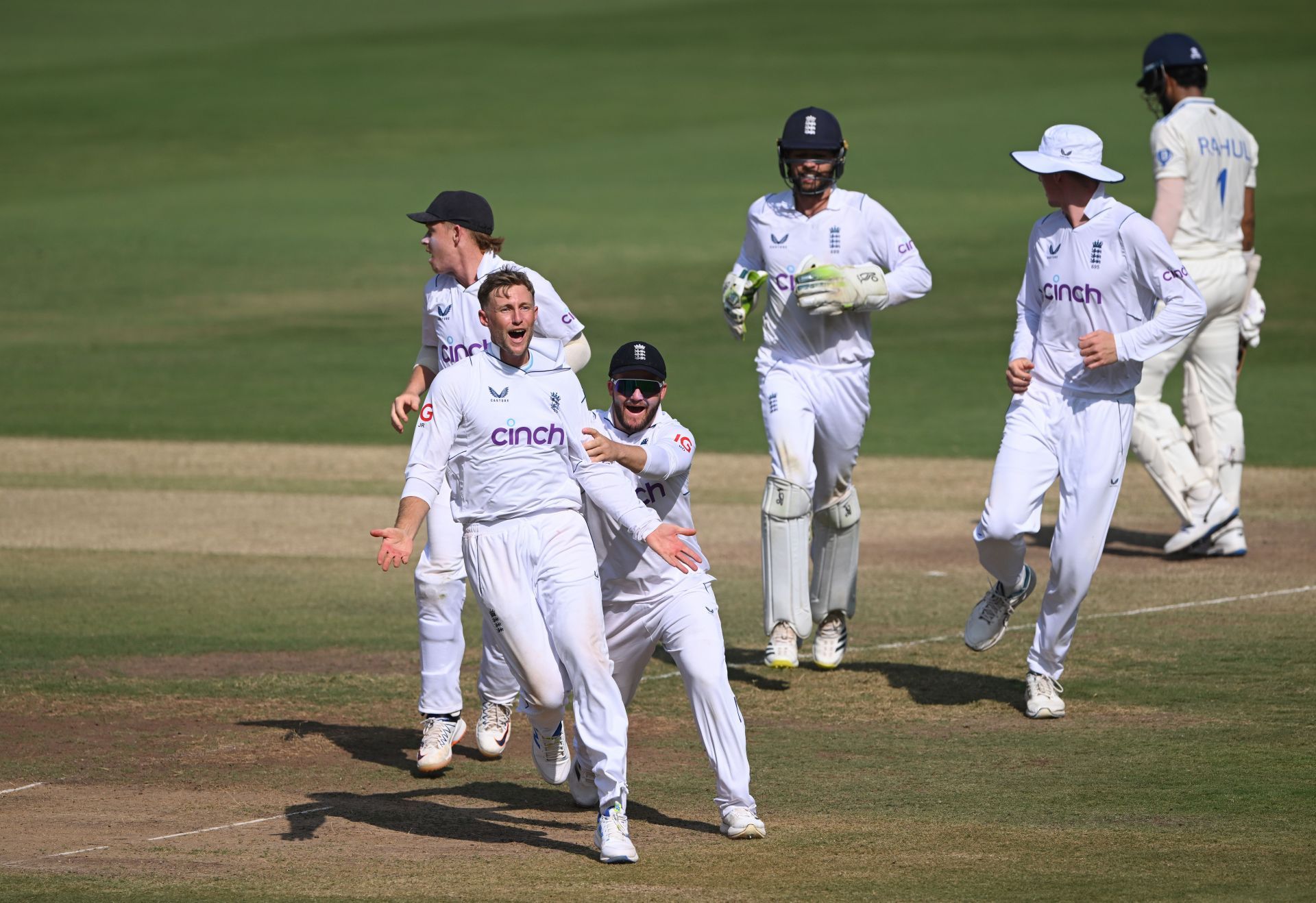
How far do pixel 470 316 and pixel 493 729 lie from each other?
6.15 feet

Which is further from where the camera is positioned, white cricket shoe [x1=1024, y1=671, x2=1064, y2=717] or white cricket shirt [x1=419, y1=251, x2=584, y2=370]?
white cricket shoe [x1=1024, y1=671, x2=1064, y2=717]

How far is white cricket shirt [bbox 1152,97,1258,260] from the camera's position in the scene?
13.0 metres

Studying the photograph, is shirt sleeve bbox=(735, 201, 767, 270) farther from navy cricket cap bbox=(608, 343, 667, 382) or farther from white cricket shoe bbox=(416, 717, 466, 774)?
white cricket shoe bbox=(416, 717, 466, 774)

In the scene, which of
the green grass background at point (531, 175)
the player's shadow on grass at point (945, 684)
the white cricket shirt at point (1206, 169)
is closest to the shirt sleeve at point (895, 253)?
the player's shadow on grass at point (945, 684)

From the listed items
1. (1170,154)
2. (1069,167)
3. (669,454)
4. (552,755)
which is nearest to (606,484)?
(669,454)

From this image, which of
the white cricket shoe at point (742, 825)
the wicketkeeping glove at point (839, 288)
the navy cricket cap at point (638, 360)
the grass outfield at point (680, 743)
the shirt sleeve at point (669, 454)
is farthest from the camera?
the wicketkeeping glove at point (839, 288)

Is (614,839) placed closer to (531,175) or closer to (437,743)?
(437,743)

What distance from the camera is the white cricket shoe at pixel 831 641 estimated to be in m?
10.5

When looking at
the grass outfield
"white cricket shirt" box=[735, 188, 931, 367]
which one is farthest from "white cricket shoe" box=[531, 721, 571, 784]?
"white cricket shirt" box=[735, 188, 931, 367]

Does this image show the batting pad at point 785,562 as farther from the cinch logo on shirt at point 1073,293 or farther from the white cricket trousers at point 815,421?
the cinch logo on shirt at point 1073,293

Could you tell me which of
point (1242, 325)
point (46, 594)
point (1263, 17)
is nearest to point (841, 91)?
point (1263, 17)

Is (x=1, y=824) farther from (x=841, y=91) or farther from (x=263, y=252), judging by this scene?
(x=841, y=91)

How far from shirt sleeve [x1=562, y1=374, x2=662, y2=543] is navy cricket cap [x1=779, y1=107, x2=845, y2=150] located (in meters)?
3.34

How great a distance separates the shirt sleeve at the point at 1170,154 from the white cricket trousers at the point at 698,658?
6633 mm
